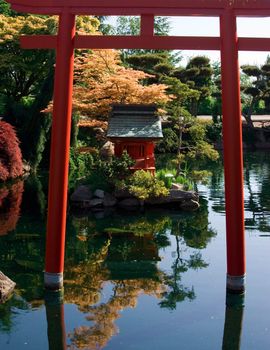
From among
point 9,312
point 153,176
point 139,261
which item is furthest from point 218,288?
point 153,176

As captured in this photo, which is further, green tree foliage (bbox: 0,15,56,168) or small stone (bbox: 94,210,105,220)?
green tree foliage (bbox: 0,15,56,168)

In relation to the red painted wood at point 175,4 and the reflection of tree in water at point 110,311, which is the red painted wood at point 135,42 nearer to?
the red painted wood at point 175,4

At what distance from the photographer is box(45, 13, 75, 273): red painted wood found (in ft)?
19.6

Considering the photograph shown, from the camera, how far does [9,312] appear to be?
19.4 feet

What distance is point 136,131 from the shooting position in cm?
1432

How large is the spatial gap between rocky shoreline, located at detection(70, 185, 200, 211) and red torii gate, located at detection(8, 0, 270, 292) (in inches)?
282

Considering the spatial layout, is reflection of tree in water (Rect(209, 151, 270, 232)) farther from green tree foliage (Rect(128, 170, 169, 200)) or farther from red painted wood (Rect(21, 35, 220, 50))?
red painted wood (Rect(21, 35, 220, 50))

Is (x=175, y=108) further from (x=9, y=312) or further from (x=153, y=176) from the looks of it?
(x=9, y=312)

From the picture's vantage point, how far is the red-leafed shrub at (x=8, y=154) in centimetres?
1794

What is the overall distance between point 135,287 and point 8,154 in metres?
12.7

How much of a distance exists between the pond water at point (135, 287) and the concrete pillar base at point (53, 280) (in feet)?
0.34

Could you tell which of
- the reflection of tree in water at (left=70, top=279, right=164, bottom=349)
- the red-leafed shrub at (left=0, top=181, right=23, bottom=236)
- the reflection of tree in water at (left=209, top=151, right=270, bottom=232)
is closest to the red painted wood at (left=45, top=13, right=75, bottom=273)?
the reflection of tree in water at (left=70, top=279, right=164, bottom=349)

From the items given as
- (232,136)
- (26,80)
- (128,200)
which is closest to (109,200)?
(128,200)

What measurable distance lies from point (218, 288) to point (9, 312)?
2908mm
